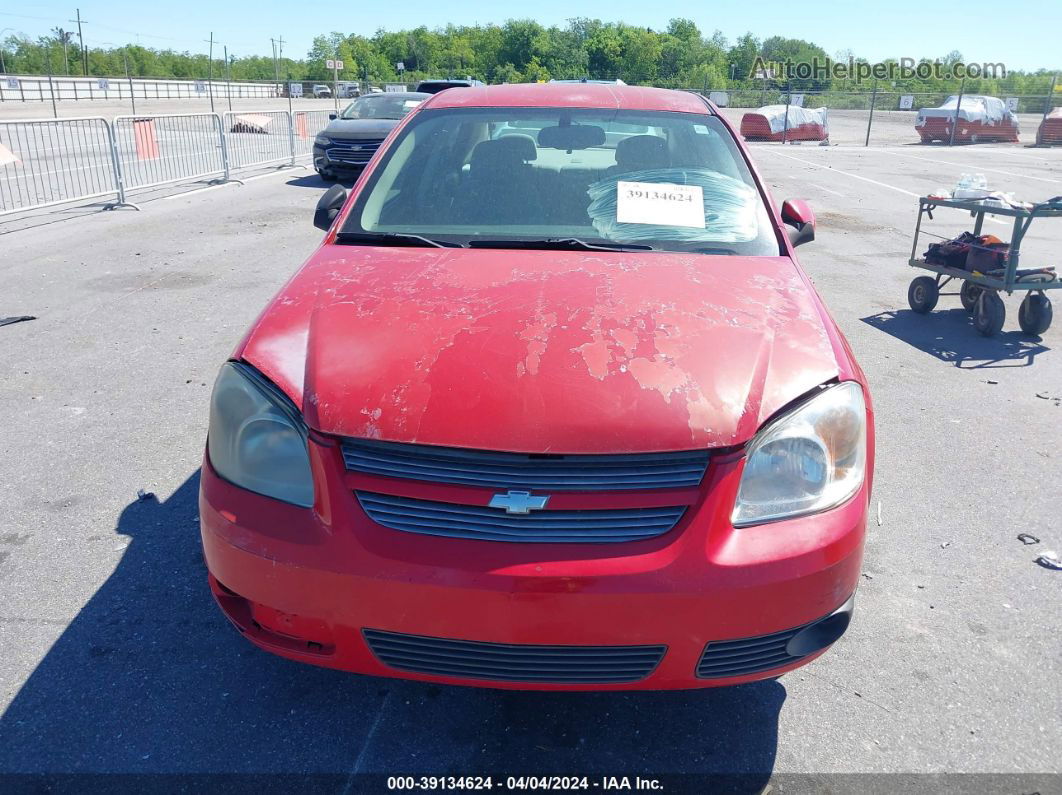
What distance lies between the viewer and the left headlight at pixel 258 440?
2.12m

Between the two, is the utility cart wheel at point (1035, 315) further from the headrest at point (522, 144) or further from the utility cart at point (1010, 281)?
the headrest at point (522, 144)

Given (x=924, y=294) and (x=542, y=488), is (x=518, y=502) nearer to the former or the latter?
(x=542, y=488)

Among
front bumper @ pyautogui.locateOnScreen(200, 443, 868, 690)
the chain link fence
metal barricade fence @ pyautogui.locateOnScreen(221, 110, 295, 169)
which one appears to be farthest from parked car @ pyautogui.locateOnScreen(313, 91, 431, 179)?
front bumper @ pyautogui.locateOnScreen(200, 443, 868, 690)

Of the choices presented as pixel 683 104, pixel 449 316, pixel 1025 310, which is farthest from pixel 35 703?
pixel 1025 310

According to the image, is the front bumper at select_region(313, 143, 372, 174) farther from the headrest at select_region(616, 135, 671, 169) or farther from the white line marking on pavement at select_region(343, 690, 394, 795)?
the white line marking on pavement at select_region(343, 690, 394, 795)

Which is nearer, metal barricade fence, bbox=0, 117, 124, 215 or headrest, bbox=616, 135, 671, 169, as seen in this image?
headrest, bbox=616, 135, 671, 169

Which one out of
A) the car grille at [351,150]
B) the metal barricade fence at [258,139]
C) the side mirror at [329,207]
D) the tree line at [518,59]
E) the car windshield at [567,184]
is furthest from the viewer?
the tree line at [518,59]

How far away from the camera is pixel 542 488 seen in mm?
1979

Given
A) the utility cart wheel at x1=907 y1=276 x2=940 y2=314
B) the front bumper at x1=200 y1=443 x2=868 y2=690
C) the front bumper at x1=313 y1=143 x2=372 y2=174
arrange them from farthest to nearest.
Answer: the front bumper at x1=313 y1=143 x2=372 y2=174 < the utility cart wheel at x1=907 y1=276 x2=940 y2=314 < the front bumper at x1=200 y1=443 x2=868 y2=690

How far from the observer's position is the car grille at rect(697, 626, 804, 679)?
6.64 feet

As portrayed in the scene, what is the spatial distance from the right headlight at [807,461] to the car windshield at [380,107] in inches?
601

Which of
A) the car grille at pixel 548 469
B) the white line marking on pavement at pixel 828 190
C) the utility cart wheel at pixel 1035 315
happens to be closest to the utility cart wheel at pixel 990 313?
the utility cart wheel at pixel 1035 315

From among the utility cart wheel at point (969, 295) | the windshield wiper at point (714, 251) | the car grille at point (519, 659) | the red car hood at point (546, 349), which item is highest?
the windshield wiper at point (714, 251)

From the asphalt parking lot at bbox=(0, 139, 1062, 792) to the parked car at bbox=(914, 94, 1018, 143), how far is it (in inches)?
1221
